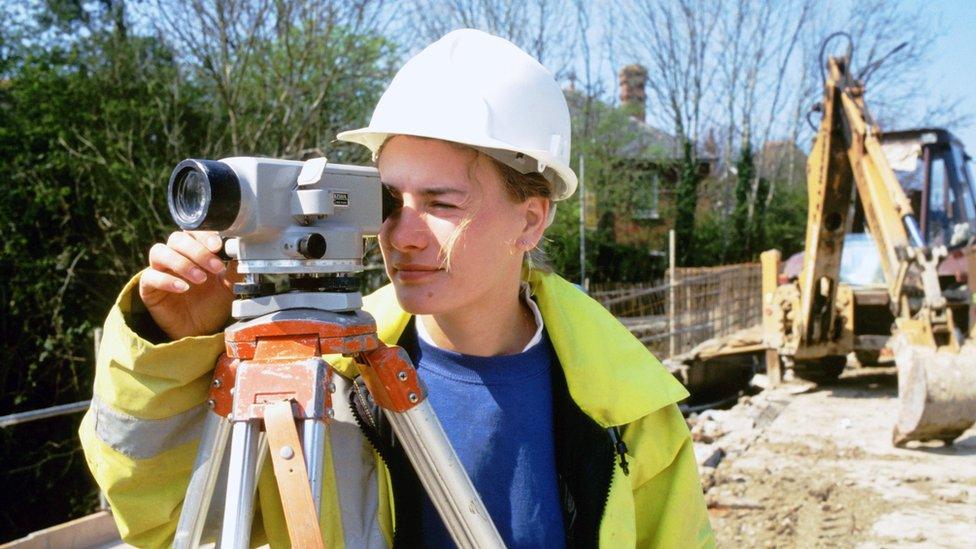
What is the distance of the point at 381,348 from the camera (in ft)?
3.96

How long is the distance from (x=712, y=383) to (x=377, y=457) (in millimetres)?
9623

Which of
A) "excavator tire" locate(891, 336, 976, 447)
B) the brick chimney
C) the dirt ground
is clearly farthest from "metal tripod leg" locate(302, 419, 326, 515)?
the brick chimney

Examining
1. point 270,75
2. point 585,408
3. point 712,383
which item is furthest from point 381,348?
point 712,383

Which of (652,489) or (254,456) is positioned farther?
(652,489)

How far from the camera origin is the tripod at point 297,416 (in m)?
1.05

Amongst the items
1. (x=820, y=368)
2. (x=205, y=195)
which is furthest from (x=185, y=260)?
(x=820, y=368)

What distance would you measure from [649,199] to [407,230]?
21861 mm

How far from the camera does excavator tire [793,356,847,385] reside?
8906mm

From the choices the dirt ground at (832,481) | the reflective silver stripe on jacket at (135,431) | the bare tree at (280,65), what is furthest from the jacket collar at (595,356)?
the bare tree at (280,65)

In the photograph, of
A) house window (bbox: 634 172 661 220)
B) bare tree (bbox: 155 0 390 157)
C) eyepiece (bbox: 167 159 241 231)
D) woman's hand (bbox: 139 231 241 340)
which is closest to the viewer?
eyepiece (bbox: 167 159 241 231)

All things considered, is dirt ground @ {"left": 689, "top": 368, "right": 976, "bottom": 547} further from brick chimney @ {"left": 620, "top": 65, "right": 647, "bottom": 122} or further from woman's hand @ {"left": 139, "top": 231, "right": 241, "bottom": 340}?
brick chimney @ {"left": 620, "top": 65, "right": 647, "bottom": 122}

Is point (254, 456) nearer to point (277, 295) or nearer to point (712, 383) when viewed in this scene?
point (277, 295)

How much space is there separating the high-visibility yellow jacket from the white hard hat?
0.37 m

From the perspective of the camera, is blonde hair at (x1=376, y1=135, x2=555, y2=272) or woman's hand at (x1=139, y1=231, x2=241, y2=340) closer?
woman's hand at (x1=139, y1=231, x2=241, y2=340)
